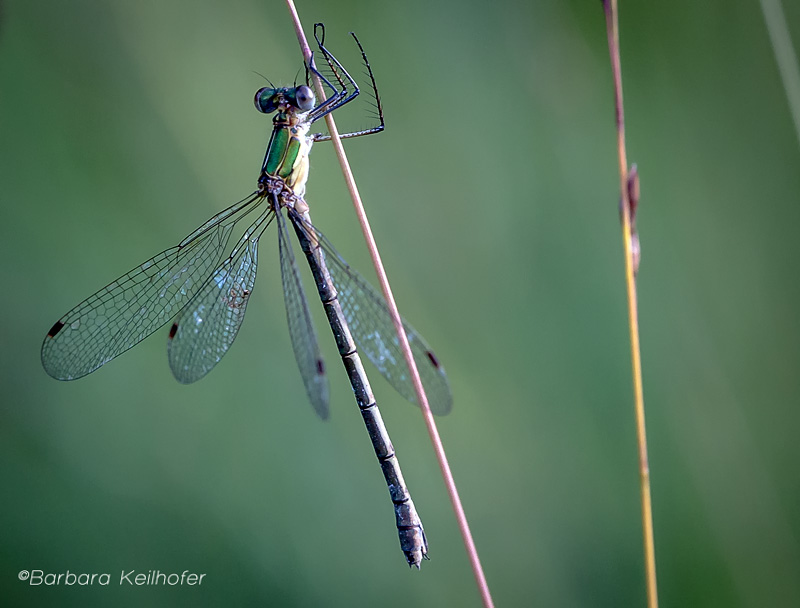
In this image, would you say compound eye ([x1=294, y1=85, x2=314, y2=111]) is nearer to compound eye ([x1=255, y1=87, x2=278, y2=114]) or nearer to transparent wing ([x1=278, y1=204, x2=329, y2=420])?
compound eye ([x1=255, y1=87, x2=278, y2=114])

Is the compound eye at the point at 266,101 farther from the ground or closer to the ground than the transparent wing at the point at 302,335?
farther from the ground

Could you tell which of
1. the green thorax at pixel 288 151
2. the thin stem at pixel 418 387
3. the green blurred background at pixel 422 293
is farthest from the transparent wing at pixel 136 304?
the thin stem at pixel 418 387

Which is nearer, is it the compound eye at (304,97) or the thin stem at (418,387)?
the thin stem at (418,387)

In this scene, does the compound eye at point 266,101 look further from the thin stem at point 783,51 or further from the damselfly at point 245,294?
the thin stem at point 783,51

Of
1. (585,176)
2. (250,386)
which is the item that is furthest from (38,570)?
(585,176)

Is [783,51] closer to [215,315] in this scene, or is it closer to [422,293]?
[422,293]

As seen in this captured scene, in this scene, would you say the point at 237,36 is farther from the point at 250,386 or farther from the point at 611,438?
the point at 611,438

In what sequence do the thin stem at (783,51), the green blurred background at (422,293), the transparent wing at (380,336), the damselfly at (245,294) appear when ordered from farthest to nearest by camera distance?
1. the green blurred background at (422,293)
2. the damselfly at (245,294)
3. the thin stem at (783,51)
4. the transparent wing at (380,336)

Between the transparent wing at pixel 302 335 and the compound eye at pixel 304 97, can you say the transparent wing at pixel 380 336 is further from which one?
the compound eye at pixel 304 97

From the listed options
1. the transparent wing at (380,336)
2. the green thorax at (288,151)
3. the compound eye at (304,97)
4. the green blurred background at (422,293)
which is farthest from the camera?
the green blurred background at (422,293)

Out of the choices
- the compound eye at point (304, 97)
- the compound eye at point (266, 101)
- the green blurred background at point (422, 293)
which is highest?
the compound eye at point (266, 101)
